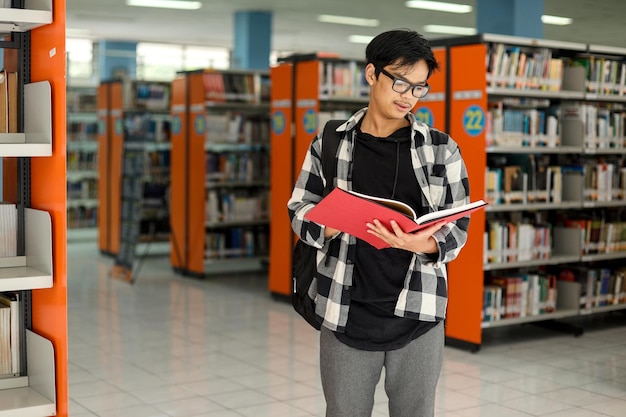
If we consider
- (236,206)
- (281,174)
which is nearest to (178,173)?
(236,206)

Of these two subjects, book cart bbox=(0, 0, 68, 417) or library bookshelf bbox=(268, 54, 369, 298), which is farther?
library bookshelf bbox=(268, 54, 369, 298)

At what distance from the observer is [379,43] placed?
2.46 meters

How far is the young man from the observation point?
95.6 inches

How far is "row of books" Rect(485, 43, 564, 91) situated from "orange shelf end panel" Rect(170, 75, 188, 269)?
423 cm

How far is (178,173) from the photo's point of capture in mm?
9719

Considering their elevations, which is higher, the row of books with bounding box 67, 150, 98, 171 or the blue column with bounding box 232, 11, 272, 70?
the blue column with bounding box 232, 11, 272, 70

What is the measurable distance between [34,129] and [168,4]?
1128 cm

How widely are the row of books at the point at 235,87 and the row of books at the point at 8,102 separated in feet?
20.0

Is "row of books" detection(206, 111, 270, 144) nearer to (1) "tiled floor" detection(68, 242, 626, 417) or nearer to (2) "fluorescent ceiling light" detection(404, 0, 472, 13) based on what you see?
(1) "tiled floor" detection(68, 242, 626, 417)

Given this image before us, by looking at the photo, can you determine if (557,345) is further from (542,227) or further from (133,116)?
(133,116)

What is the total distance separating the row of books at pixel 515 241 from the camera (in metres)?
6.17

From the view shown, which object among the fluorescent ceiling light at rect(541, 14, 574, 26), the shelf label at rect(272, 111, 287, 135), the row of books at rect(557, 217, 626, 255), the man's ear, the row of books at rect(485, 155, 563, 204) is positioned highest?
the fluorescent ceiling light at rect(541, 14, 574, 26)

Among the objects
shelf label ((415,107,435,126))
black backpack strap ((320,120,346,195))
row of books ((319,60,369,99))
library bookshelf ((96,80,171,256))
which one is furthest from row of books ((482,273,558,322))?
library bookshelf ((96,80,171,256))

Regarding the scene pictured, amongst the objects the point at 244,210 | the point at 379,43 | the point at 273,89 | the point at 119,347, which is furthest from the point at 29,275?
the point at 244,210
